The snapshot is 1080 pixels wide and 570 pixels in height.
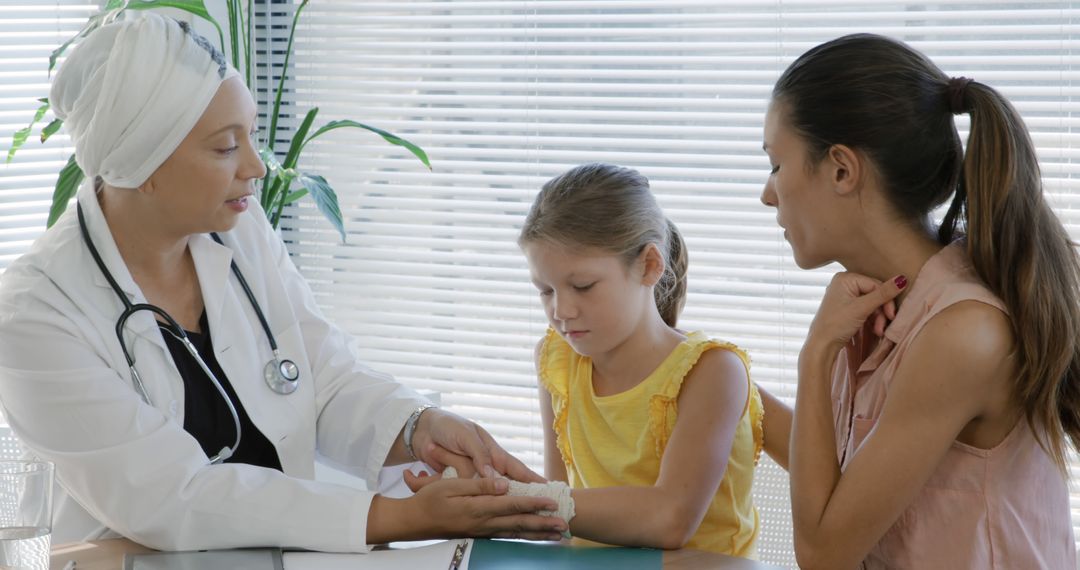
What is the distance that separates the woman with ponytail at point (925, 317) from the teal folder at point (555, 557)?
23 centimetres

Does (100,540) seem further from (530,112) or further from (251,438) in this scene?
(530,112)

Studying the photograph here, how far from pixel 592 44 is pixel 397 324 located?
1.11 metres

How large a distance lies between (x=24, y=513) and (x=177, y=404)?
48 centimetres

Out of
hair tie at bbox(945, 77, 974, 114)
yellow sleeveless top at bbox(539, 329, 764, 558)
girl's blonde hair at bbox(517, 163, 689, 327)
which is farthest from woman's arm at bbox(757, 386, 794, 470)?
hair tie at bbox(945, 77, 974, 114)

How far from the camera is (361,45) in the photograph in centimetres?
340

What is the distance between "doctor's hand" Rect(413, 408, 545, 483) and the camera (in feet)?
5.63

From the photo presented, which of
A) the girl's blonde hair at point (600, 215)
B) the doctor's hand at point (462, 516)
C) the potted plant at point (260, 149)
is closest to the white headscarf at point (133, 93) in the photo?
the girl's blonde hair at point (600, 215)

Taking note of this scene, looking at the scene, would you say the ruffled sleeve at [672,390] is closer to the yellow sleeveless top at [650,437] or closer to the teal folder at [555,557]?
the yellow sleeveless top at [650,437]

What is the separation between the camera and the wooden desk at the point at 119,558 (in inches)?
55.0

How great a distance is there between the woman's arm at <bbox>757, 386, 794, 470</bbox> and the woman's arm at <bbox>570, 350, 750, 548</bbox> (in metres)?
0.17

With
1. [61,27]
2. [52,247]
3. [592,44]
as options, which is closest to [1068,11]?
[592,44]

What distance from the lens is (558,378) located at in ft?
6.38

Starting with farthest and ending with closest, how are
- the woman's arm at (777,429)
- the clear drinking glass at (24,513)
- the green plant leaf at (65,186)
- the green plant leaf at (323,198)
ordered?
the green plant leaf at (323,198) → the green plant leaf at (65,186) → the woman's arm at (777,429) → the clear drinking glass at (24,513)

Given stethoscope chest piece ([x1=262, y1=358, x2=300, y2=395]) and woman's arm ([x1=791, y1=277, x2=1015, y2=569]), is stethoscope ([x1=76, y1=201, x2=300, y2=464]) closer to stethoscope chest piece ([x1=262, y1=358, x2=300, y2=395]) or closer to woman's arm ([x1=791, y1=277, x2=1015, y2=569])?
stethoscope chest piece ([x1=262, y1=358, x2=300, y2=395])
